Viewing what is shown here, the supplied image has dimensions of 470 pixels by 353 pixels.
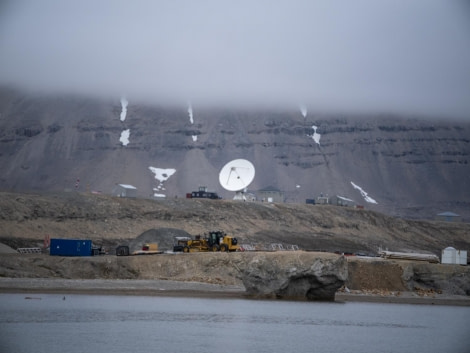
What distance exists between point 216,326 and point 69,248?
27.8m

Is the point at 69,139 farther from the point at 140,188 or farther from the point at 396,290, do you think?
the point at 396,290

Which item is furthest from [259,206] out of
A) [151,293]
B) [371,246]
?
[151,293]

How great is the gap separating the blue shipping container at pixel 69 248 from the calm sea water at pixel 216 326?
600 inches

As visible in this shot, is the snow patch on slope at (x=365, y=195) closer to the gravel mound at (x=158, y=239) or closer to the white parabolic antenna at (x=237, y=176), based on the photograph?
the white parabolic antenna at (x=237, y=176)

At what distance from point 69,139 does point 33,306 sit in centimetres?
15509

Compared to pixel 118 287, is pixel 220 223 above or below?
above

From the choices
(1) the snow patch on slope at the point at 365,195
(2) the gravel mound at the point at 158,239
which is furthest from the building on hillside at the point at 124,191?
(1) the snow patch on slope at the point at 365,195

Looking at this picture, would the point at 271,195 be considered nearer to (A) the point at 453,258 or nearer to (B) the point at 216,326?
(A) the point at 453,258

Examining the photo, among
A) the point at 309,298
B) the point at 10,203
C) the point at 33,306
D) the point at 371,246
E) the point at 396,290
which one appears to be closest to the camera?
the point at 33,306

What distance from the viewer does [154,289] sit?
192ft

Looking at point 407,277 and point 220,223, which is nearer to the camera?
point 407,277

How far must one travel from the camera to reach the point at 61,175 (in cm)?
18312

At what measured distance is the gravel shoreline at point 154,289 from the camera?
183ft

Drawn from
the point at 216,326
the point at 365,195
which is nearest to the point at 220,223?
the point at 216,326
